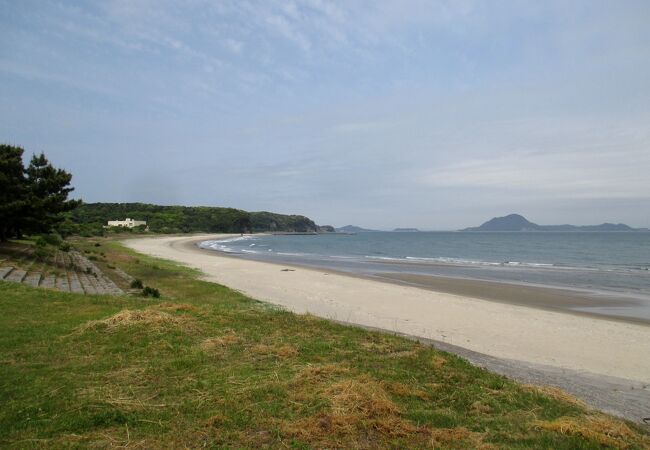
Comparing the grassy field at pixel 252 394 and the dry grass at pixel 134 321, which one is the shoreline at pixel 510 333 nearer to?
the grassy field at pixel 252 394

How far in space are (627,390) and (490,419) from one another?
5311mm

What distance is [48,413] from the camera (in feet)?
16.1

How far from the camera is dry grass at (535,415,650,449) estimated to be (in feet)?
15.5

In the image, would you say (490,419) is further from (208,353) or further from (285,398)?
(208,353)

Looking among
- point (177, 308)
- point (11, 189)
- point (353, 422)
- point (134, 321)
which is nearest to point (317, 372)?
point (353, 422)

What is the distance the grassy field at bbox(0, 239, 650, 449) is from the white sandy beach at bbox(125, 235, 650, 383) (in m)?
4.53

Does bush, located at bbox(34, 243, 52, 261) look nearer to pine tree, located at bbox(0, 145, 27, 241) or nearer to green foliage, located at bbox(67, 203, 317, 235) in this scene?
pine tree, located at bbox(0, 145, 27, 241)

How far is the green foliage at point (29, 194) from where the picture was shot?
65.3ft

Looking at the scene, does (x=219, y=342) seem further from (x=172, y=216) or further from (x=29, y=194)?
(x=172, y=216)

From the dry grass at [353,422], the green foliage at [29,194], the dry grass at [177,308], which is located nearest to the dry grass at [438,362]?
the dry grass at [353,422]

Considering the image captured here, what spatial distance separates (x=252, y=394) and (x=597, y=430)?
4.26 meters

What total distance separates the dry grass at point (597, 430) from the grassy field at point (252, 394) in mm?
15

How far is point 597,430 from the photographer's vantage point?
4949mm

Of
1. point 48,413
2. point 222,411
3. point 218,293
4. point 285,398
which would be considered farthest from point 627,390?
point 218,293
